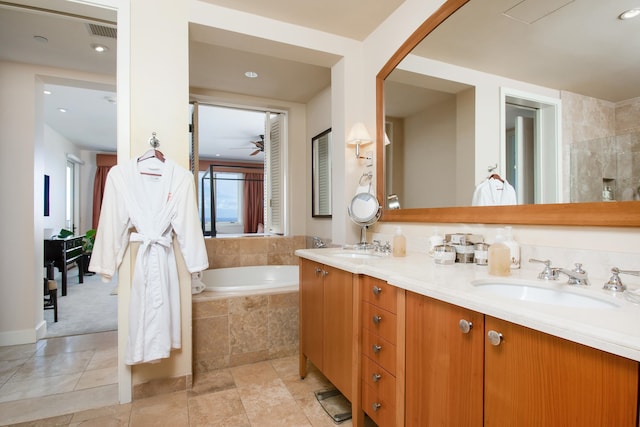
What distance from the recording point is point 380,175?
2365 millimetres

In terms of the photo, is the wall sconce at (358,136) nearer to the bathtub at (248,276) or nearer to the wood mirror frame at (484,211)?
the wood mirror frame at (484,211)

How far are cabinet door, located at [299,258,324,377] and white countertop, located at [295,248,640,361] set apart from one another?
450mm

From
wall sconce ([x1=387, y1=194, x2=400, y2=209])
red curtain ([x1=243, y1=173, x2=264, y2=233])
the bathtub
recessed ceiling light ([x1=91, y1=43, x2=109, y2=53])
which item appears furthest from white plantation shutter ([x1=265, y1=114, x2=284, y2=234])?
red curtain ([x1=243, y1=173, x2=264, y2=233])

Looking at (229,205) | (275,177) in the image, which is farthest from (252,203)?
(275,177)

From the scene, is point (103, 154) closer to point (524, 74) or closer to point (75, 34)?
point (75, 34)

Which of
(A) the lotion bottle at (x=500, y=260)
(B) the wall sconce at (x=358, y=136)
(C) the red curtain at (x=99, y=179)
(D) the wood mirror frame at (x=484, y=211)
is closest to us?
(D) the wood mirror frame at (x=484, y=211)

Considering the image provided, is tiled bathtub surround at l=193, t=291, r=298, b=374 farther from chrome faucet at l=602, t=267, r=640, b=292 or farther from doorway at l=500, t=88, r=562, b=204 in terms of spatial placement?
chrome faucet at l=602, t=267, r=640, b=292

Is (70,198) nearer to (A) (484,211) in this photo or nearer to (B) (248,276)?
(B) (248,276)

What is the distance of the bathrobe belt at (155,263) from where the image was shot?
1856 mm

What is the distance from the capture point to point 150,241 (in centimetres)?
188

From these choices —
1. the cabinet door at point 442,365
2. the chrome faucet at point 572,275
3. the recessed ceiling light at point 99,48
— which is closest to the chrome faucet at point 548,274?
the chrome faucet at point 572,275

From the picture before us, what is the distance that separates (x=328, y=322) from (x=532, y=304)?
116 centimetres

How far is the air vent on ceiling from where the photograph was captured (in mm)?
2282

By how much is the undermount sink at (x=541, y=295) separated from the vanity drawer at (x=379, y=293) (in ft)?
1.04
